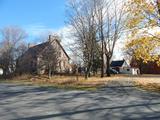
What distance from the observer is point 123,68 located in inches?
4643

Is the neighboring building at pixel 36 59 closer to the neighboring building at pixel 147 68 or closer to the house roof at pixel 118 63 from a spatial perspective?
the neighboring building at pixel 147 68

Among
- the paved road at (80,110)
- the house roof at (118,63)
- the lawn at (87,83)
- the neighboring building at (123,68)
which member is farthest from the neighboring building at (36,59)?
the house roof at (118,63)

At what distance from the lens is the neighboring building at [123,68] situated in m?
109

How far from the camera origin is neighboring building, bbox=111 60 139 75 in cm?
10899

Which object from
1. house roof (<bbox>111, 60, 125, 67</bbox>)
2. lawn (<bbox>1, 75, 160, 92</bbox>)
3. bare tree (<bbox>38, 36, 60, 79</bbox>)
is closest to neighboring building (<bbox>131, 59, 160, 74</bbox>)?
house roof (<bbox>111, 60, 125, 67</bbox>)

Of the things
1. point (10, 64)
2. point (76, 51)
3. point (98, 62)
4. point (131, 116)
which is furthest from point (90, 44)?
point (131, 116)

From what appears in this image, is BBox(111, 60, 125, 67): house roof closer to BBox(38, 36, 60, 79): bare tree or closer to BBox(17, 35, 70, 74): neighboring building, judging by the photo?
BBox(17, 35, 70, 74): neighboring building

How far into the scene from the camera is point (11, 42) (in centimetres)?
9262

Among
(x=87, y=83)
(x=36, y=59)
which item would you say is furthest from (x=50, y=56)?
(x=87, y=83)

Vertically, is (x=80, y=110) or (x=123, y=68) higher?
(x=123, y=68)

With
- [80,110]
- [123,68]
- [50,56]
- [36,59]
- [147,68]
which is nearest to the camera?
[80,110]

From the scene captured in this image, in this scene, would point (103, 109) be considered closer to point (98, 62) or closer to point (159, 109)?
point (159, 109)

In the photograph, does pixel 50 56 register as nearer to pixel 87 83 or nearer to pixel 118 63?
pixel 87 83

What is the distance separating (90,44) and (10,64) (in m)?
24.9
